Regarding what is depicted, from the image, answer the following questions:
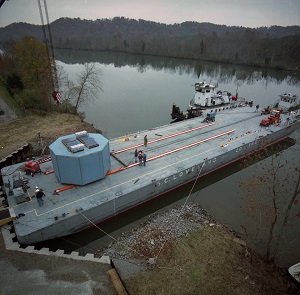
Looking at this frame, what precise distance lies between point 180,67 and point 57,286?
88.2m

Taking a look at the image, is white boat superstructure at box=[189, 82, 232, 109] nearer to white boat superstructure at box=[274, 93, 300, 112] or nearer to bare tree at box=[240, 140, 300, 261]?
white boat superstructure at box=[274, 93, 300, 112]

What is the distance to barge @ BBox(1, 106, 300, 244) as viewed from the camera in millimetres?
14242

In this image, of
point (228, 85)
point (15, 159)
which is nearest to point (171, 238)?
point (15, 159)

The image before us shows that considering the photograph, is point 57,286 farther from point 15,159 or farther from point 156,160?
point 15,159

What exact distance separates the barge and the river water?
109 centimetres

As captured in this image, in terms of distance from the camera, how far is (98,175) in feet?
55.5

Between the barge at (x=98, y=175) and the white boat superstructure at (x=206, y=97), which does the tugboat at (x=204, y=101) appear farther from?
the barge at (x=98, y=175)

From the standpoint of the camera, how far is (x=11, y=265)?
11547mm

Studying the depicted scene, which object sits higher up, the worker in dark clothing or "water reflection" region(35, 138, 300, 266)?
the worker in dark clothing

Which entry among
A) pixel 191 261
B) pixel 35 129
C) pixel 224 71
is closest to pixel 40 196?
pixel 191 261

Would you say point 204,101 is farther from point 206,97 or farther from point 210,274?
point 210,274

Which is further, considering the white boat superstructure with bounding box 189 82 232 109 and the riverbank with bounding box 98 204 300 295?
the white boat superstructure with bounding box 189 82 232 109

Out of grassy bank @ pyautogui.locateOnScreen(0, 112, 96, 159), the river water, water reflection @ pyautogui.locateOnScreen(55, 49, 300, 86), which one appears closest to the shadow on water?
the river water

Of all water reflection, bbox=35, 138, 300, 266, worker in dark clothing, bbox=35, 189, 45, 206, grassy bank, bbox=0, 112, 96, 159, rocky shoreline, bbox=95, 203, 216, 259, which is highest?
worker in dark clothing, bbox=35, 189, 45, 206
